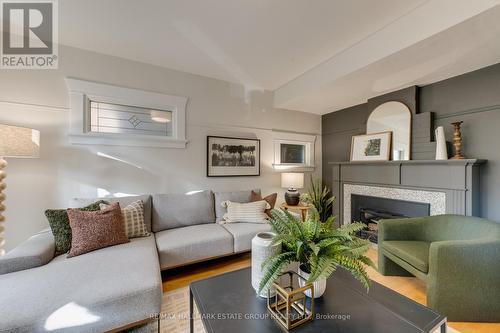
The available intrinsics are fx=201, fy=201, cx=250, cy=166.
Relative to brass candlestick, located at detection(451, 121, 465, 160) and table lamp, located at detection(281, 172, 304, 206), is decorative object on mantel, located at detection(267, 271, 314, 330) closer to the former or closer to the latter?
table lamp, located at detection(281, 172, 304, 206)

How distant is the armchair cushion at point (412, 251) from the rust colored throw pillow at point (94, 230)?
8.50 ft

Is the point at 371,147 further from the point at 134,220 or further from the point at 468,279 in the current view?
the point at 134,220

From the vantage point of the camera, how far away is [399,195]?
2.64m

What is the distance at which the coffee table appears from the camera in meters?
0.87

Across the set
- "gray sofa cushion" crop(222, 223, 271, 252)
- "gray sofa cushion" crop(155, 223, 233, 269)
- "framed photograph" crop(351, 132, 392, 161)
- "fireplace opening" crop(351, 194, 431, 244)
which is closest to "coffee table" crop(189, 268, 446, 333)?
"gray sofa cushion" crop(155, 223, 233, 269)

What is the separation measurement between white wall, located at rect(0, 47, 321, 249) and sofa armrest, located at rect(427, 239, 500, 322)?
7.75ft

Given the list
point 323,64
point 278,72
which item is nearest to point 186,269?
point 278,72

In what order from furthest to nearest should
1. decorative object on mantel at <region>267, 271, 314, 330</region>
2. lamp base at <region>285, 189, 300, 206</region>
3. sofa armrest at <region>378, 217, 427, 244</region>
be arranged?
1. lamp base at <region>285, 189, 300, 206</region>
2. sofa armrest at <region>378, 217, 427, 244</region>
3. decorative object on mantel at <region>267, 271, 314, 330</region>

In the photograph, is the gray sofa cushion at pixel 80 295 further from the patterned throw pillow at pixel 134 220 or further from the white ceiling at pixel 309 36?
the white ceiling at pixel 309 36

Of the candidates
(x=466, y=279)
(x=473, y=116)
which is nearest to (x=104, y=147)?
(x=466, y=279)

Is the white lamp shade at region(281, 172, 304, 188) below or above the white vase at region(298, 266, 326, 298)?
above

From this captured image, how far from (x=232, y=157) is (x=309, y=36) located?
74.4 inches

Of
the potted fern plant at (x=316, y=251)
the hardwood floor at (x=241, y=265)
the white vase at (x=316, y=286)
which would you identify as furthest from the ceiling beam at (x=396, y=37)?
the hardwood floor at (x=241, y=265)

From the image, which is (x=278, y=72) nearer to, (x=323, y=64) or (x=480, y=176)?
(x=323, y=64)
